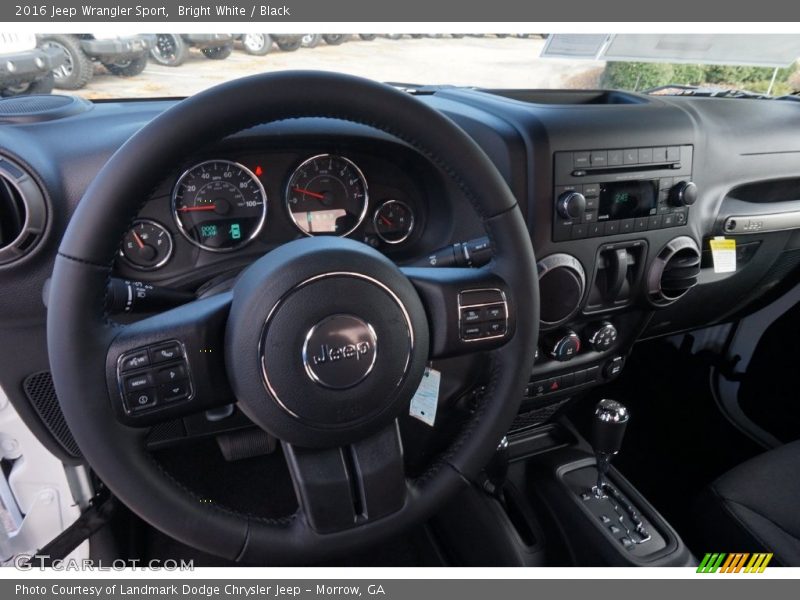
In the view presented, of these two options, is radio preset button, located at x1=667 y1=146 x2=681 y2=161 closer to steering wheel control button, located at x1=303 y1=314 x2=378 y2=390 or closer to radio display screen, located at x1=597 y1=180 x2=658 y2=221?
radio display screen, located at x1=597 y1=180 x2=658 y2=221

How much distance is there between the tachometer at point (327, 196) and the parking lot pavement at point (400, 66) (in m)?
0.20

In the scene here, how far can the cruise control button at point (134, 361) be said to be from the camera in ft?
2.57

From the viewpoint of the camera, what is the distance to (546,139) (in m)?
1.30

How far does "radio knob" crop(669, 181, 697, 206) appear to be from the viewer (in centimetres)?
146

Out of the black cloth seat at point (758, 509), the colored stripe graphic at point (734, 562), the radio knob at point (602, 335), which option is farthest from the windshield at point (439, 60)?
the colored stripe graphic at point (734, 562)

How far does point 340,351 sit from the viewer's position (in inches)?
32.7

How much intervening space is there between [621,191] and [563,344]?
39 centimetres

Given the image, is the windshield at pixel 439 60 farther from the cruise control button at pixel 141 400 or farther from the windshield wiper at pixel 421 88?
the cruise control button at pixel 141 400

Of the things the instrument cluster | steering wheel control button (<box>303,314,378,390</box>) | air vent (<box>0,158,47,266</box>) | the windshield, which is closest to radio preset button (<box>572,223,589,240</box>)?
the instrument cluster

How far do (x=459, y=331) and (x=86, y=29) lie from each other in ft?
3.07

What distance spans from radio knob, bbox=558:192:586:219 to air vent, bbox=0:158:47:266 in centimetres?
101

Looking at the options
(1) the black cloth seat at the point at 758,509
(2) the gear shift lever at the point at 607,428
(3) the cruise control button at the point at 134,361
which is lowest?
(1) the black cloth seat at the point at 758,509

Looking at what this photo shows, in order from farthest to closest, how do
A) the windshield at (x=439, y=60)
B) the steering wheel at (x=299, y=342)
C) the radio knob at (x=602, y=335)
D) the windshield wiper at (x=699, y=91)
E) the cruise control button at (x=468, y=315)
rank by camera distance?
the windshield wiper at (x=699, y=91) < the radio knob at (x=602, y=335) < the windshield at (x=439, y=60) < the cruise control button at (x=468, y=315) < the steering wheel at (x=299, y=342)
